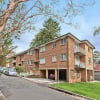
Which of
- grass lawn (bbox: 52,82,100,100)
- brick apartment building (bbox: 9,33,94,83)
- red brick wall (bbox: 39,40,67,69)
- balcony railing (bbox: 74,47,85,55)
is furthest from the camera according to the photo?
balcony railing (bbox: 74,47,85,55)

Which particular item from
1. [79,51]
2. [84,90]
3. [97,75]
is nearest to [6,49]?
[84,90]

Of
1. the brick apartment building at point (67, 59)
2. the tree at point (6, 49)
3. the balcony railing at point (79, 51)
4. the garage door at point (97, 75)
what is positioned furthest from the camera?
the garage door at point (97, 75)

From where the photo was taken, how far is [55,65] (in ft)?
112

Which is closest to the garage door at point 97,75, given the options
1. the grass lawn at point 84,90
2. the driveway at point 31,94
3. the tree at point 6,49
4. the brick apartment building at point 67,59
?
the brick apartment building at point 67,59

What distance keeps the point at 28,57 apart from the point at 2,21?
43511mm

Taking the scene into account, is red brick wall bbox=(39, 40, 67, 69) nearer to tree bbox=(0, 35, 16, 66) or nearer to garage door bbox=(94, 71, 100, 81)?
garage door bbox=(94, 71, 100, 81)

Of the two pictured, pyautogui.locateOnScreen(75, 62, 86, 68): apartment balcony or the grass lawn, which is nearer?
the grass lawn

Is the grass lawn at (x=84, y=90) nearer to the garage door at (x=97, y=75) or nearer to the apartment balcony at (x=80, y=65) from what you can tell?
the apartment balcony at (x=80, y=65)

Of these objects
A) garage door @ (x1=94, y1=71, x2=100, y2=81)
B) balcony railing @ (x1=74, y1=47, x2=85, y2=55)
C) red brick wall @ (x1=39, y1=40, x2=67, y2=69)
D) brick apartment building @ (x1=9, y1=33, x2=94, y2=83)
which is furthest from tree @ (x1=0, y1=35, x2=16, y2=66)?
garage door @ (x1=94, y1=71, x2=100, y2=81)

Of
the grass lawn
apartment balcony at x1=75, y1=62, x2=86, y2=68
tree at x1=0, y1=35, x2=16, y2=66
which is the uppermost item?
tree at x1=0, y1=35, x2=16, y2=66

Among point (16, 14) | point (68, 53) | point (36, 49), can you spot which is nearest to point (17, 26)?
point (16, 14)

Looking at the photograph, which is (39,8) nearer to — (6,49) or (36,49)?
(6,49)

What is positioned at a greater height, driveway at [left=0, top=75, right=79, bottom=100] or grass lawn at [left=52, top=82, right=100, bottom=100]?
driveway at [left=0, top=75, right=79, bottom=100]

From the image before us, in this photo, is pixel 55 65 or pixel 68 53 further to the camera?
pixel 55 65
